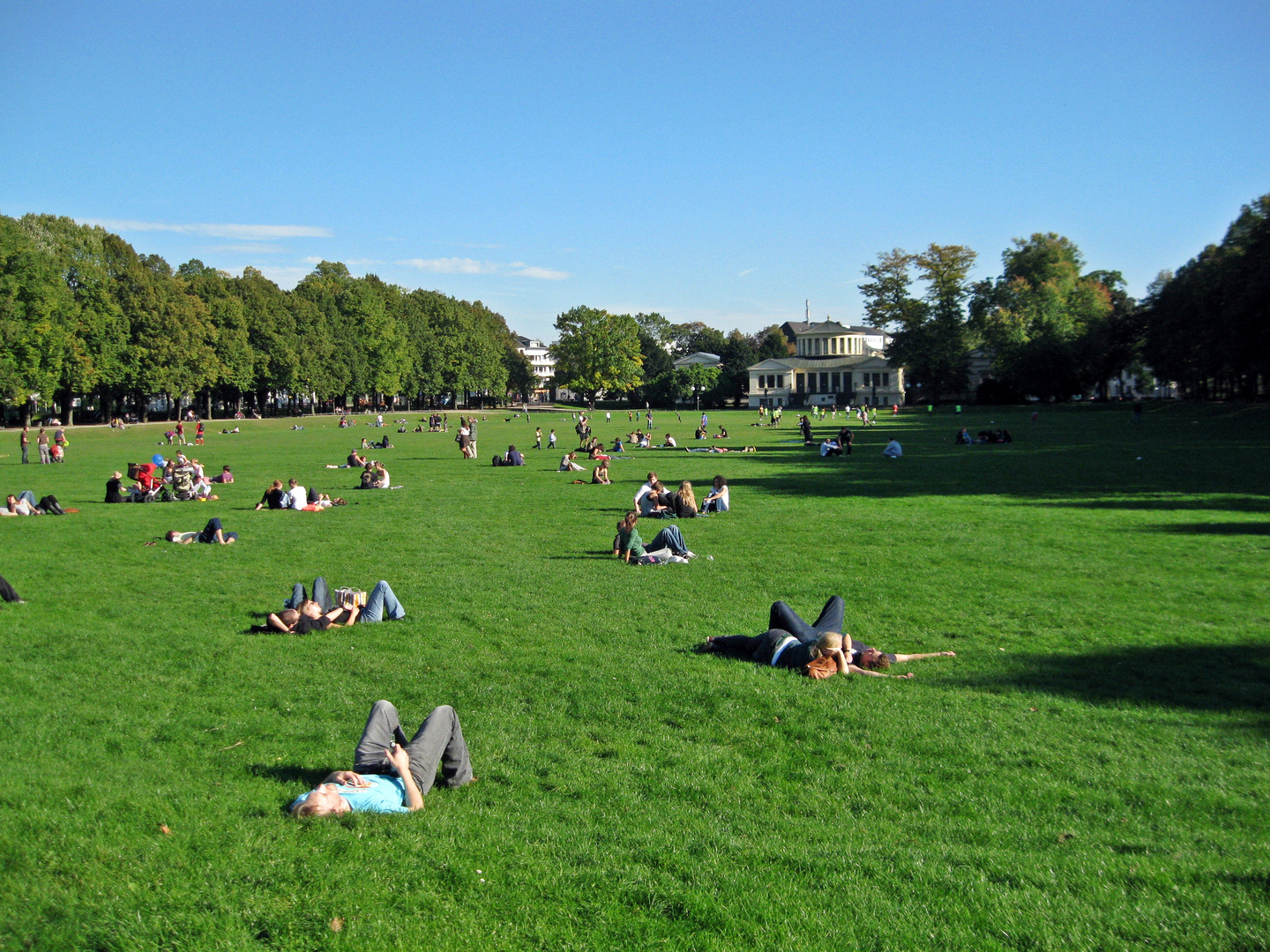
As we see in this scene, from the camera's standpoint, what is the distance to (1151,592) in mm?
12938

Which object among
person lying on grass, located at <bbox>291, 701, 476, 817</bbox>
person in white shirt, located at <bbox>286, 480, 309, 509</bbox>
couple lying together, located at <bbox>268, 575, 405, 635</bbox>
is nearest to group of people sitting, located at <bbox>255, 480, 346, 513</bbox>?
person in white shirt, located at <bbox>286, 480, 309, 509</bbox>

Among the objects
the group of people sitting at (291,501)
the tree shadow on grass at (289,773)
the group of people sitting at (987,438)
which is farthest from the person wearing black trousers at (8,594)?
the group of people sitting at (987,438)

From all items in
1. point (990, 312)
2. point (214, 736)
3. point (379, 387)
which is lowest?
point (214, 736)

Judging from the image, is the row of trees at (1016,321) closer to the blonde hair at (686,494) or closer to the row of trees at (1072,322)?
the row of trees at (1072,322)

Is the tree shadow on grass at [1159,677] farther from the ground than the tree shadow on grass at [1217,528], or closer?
closer

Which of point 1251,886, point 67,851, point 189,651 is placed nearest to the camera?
point 1251,886

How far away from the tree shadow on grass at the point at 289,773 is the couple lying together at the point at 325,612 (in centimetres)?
444

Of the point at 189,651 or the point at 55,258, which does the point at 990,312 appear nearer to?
the point at 55,258

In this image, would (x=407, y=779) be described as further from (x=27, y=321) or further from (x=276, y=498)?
(x=27, y=321)

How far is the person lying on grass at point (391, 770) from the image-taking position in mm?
6090

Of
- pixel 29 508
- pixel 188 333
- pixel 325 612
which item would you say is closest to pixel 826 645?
pixel 325 612

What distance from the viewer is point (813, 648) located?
930 cm

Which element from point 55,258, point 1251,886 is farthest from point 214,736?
point 55,258

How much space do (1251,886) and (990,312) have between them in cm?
11073
